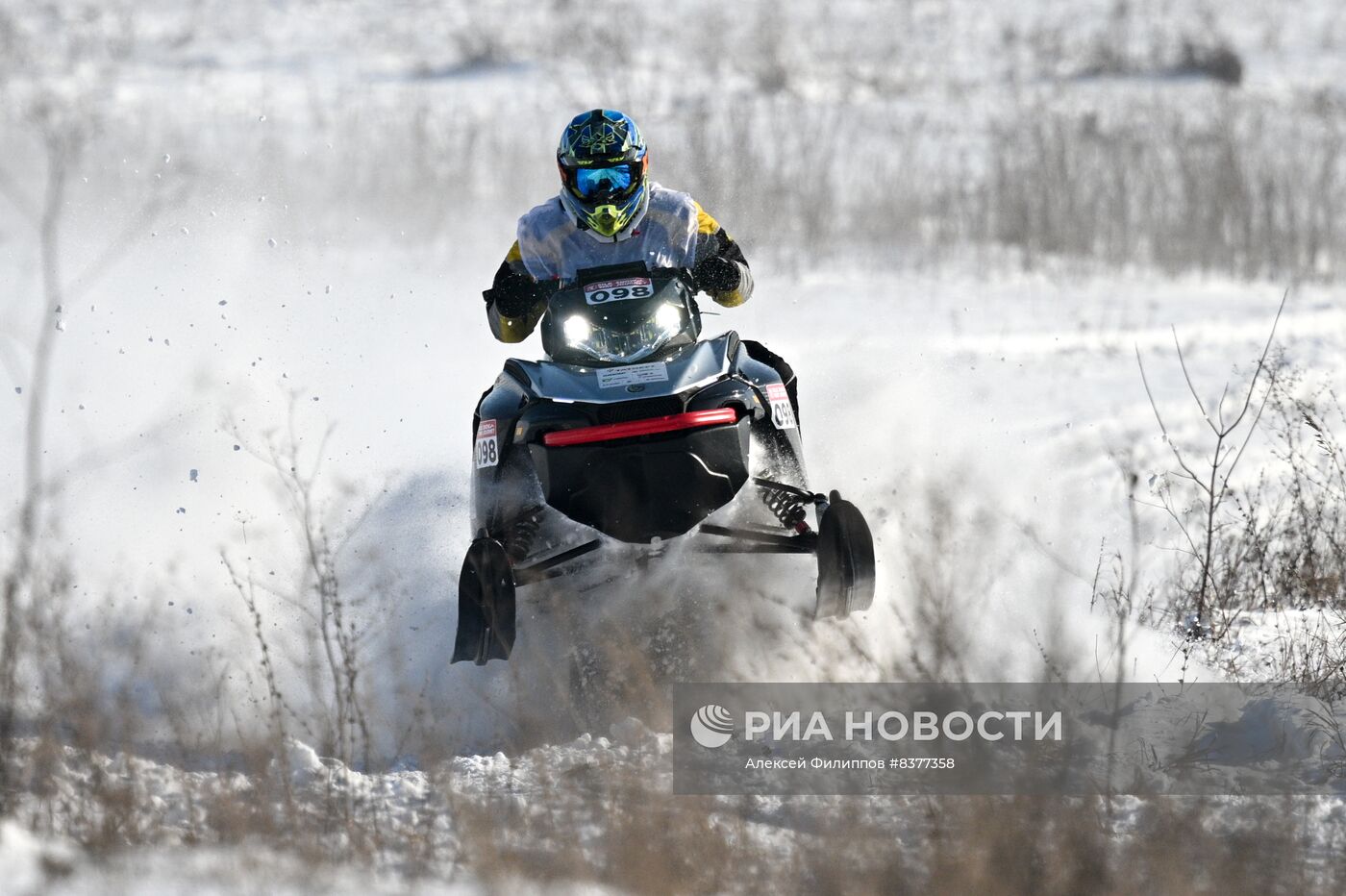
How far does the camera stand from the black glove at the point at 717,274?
662 cm

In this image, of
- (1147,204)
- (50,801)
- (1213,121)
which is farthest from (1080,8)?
(50,801)

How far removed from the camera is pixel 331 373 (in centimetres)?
1177

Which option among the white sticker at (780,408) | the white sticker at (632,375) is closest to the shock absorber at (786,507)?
the white sticker at (780,408)

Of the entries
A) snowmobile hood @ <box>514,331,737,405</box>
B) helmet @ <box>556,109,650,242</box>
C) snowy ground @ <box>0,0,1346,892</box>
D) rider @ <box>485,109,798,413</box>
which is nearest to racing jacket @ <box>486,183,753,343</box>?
rider @ <box>485,109,798,413</box>

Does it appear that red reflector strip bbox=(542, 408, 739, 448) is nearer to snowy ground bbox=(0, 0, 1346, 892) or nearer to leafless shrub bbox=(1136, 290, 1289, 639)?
snowy ground bbox=(0, 0, 1346, 892)

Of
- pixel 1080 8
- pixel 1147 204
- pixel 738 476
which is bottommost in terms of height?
pixel 738 476

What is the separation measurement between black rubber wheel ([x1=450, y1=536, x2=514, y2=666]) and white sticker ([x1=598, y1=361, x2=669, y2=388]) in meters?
0.77

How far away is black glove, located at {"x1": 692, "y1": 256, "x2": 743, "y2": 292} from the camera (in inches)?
261

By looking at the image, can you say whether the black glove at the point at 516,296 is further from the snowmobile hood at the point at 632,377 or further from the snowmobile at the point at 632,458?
the snowmobile hood at the point at 632,377

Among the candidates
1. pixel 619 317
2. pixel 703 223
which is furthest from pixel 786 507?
pixel 703 223

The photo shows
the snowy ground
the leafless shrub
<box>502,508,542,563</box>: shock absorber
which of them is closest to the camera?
the snowy ground

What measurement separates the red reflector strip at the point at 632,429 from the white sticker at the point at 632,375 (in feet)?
0.68

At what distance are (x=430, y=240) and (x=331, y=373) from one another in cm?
573

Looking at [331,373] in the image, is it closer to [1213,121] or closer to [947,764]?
[947,764]
